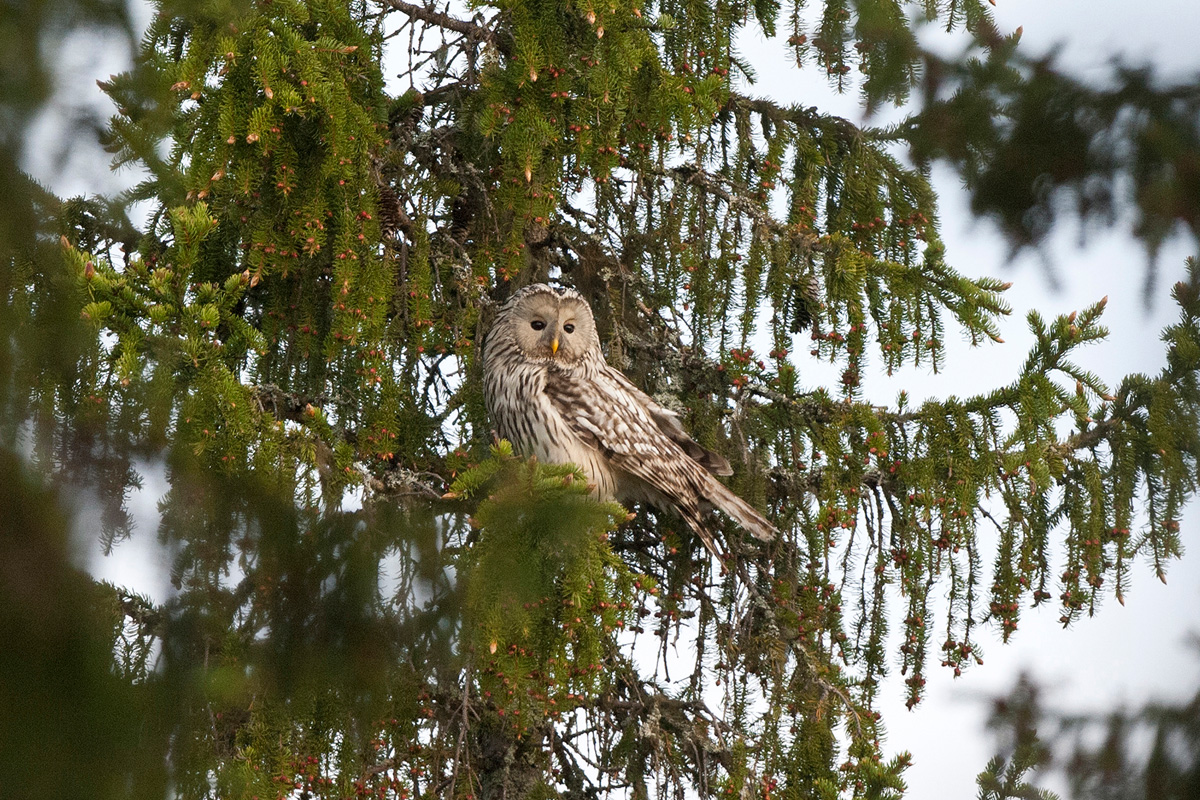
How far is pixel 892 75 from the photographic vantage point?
11.3 ft

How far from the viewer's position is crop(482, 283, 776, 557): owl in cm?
390

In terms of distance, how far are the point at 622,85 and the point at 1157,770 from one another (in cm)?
233

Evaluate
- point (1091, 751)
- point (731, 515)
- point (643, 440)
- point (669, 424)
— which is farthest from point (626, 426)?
point (1091, 751)

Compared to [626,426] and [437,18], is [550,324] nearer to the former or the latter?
[626,426]

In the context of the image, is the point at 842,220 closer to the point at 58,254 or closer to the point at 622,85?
the point at 622,85

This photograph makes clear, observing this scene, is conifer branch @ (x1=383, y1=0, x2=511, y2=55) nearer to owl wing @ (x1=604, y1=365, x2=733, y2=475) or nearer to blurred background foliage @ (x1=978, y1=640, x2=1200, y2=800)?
owl wing @ (x1=604, y1=365, x2=733, y2=475)

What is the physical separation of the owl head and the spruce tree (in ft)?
0.48

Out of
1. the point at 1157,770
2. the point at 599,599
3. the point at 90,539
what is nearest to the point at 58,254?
the point at 90,539

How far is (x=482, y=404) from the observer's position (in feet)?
13.0

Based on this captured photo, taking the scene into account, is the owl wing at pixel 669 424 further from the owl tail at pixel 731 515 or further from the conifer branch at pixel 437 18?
the conifer branch at pixel 437 18

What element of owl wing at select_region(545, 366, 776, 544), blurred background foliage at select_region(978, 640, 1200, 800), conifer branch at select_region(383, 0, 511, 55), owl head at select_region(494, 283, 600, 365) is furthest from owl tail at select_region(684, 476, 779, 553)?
conifer branch at select_region(383, 0, 511, 55)

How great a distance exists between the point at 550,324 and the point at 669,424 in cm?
66

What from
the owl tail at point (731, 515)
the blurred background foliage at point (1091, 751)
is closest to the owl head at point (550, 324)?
the owl tail at point (731, 515)

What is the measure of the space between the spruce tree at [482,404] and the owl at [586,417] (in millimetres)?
132
